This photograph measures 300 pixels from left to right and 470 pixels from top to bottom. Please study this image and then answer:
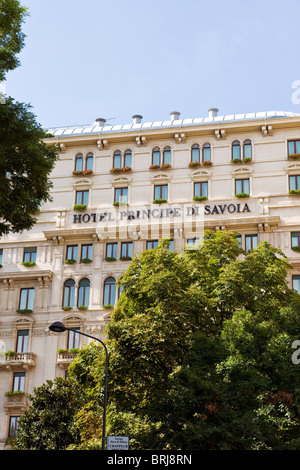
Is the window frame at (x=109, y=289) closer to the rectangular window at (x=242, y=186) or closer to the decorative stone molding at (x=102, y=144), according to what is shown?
the decorative stone molding at (x=102, y=144)

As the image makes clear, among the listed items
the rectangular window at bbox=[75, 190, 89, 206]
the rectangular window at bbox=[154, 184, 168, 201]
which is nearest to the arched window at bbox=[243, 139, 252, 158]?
the rectangular window at bbox=[154, 184, 168, 201]

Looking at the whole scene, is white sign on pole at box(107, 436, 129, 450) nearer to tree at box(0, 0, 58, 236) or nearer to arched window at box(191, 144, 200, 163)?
tree at box(0, 0, 58, 236)

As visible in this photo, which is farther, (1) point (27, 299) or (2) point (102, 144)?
(2) point (102, 144)

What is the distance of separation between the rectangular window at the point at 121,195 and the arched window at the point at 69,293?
21.7 ft

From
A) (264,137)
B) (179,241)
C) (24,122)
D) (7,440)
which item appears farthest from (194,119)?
(24,122)

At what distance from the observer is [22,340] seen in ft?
165

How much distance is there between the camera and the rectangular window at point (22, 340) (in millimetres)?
50156

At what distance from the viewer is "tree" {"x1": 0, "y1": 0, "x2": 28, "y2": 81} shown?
A: 28027 mm

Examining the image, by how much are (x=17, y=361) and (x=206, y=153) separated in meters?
19.2

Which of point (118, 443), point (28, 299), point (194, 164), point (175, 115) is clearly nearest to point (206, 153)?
point (194, 164)

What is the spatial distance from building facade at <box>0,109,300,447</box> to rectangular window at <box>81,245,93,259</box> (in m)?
0.08

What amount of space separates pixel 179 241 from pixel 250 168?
281 inches

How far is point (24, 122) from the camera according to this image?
90.9ft

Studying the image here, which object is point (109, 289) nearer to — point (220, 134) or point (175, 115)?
point (220, 134)
